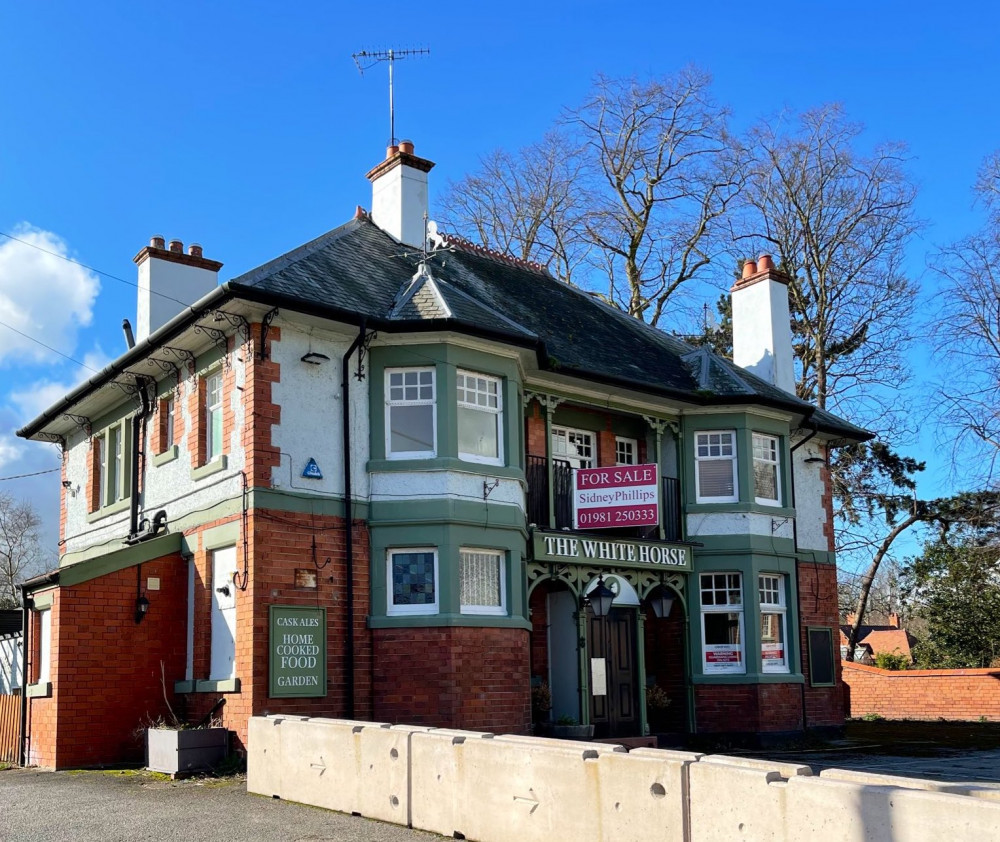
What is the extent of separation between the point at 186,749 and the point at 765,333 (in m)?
15.0

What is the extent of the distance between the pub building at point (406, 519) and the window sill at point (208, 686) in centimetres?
8

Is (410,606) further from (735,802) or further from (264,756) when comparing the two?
(735,802)

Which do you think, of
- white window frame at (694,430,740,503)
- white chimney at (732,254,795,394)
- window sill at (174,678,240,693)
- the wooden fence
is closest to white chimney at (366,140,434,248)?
white window frame at (694,430,740,503)

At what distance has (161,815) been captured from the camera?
1084 centimetres

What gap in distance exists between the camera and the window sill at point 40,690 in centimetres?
1532

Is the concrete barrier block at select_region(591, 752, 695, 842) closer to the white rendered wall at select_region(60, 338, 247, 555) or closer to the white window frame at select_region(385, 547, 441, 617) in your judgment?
the white window frame at select_region(385, 547, 441, 617)

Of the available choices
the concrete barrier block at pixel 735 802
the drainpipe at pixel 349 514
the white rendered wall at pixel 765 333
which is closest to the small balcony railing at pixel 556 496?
the drainpipe at pixel 349 514

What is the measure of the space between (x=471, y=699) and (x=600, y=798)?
25.2ft

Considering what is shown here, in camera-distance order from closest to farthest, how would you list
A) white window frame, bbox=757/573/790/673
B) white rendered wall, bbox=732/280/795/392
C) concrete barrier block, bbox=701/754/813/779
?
concrete barrier block, bbox=701/754/813/779 < white window frame, bbox=757/573/790/673 < white rendered wall, bbox=732/280/795/392

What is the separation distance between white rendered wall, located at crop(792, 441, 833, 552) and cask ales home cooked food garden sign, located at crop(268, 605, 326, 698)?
11.3 metres

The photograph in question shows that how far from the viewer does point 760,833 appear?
697 centimetres

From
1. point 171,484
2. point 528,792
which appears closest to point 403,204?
point 171,484

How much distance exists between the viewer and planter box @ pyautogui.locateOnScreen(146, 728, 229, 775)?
45.7 ft

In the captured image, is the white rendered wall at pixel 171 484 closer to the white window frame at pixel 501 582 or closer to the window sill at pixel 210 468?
the window sill at pixel 210 468
